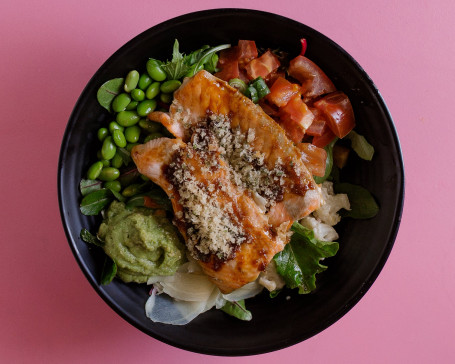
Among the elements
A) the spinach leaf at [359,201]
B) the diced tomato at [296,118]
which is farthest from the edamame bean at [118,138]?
the spinach leaf at [359,201]

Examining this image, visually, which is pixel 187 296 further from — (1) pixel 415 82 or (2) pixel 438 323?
(1) pixel 415 82

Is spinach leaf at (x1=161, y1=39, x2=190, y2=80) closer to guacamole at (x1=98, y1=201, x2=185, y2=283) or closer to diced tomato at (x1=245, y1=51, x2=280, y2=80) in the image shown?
diced tomato at (x1=245, y1=51, x2=280, y2=80)

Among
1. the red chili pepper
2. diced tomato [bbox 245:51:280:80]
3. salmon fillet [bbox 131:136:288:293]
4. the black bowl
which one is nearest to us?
salmon fillet [bbox 131:136:288:293]

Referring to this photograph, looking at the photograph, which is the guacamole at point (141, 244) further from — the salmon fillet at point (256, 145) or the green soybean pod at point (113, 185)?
Answer: the salmon fillet at point (256, 145)

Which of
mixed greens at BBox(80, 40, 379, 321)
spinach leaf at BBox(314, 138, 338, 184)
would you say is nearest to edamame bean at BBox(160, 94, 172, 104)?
mixed greens at BBox(80, 40, 379, 321)

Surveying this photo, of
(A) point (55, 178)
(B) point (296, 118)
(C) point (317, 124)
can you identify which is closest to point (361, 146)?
(C) point (317, 124)

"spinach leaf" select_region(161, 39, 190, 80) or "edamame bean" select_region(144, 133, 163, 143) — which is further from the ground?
"spinach leaf" select_region(161, 39, 190, 80)

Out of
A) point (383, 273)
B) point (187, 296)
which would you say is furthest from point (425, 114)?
point (187, 296)
